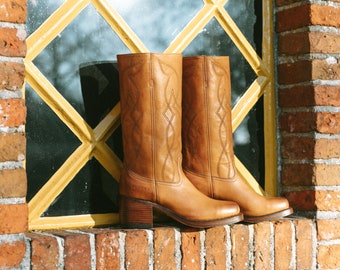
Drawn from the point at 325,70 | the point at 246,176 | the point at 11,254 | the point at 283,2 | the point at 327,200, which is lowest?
the point at 11,254

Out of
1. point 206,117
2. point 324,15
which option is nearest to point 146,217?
point 206,117

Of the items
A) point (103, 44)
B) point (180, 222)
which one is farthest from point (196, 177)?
point (103, 44)

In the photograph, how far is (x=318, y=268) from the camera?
8.30ft

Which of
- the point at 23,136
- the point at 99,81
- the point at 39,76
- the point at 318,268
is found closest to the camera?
the point at 23,136

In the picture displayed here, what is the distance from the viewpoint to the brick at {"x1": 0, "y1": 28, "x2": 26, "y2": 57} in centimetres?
192

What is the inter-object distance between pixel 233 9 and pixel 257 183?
686 millimetres

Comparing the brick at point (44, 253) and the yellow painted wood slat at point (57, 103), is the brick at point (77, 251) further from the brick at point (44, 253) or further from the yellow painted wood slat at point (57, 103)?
the yellow painted wood slat at point (57, 103)

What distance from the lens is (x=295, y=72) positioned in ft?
8.71

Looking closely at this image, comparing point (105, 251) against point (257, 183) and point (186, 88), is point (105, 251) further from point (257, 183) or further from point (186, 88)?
point (257, 183)

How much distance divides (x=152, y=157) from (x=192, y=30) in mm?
589

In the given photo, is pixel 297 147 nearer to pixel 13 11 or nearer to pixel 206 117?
pixel 206 117

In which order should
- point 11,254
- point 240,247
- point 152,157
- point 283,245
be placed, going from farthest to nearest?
point 283,245 → point 240,247 → point 152,157 → point 11,254

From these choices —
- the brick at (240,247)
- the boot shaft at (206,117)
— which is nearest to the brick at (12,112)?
the boot shaft at (206,117)

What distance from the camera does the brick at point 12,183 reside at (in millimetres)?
1904
